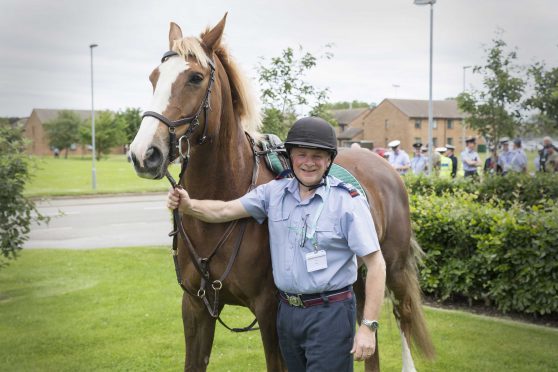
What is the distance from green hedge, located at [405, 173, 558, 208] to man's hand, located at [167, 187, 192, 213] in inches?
313

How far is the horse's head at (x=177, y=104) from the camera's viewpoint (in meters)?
2.41

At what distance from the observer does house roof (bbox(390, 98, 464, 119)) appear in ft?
216

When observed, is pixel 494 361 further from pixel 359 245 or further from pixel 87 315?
pixel 87 315

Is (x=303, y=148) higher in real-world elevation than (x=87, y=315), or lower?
higher

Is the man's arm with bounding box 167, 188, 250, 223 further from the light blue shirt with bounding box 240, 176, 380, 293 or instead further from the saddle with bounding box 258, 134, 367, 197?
the saddle with bounding box 258, 134, 367, 197

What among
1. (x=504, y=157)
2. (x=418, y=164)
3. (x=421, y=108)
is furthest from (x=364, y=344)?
(x=421, y=108)

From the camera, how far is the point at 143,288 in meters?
7.42

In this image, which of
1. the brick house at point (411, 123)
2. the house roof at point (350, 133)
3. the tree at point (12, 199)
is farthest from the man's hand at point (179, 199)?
the house roof at point (350, 133)

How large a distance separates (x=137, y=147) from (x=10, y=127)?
647cm

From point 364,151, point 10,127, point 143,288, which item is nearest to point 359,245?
point 364,151

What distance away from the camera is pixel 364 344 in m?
2.46

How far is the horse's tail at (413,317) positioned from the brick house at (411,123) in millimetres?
61813

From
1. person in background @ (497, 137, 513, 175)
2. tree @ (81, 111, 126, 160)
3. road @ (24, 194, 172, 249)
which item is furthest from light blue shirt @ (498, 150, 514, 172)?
tree @ (81, 111, 126, 160)

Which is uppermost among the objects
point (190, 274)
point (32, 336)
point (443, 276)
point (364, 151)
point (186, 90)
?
point (186, 90)
